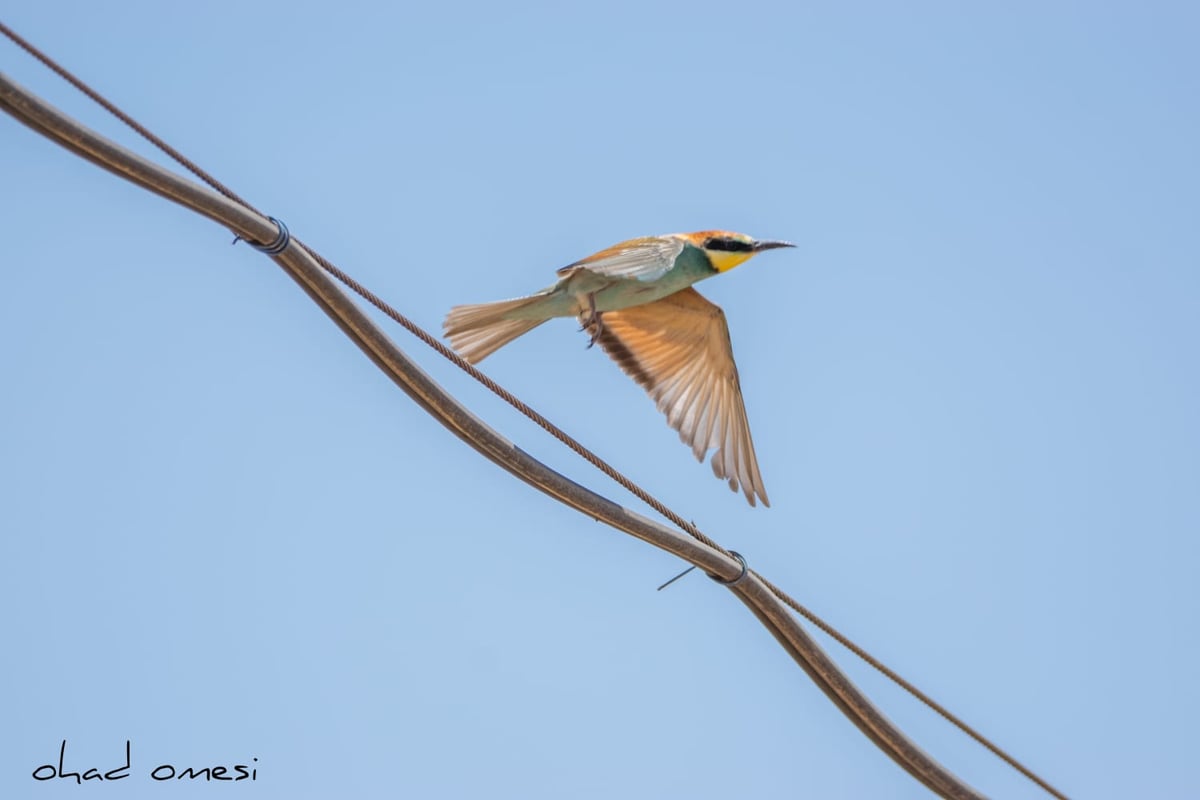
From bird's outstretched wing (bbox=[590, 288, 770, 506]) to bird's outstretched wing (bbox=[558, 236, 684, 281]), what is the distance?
0.92 ft

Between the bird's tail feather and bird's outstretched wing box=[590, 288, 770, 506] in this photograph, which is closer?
the bird's tail feather

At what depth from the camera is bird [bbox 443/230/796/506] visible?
14.6 feet

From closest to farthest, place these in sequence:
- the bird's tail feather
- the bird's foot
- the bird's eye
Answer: the bird's tail feather, the bird's foot, the bird's eye

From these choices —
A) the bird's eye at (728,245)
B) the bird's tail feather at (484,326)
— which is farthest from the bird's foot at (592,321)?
the bird's eye at (728,245)

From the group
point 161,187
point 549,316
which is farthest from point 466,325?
point 161,187

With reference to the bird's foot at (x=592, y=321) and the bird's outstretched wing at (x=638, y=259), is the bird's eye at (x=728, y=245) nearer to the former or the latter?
the bird's outstretched wing at (x=638, y=259)

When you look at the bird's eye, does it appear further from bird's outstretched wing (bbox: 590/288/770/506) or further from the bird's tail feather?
the bird's tail feather

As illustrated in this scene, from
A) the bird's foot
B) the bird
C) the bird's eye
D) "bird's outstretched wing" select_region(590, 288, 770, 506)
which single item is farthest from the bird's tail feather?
the bird's eye

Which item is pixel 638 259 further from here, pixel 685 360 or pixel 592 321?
pixel 685 360

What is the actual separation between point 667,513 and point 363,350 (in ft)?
2.38

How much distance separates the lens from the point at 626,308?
5098mm

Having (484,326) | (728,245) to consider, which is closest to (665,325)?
(728,245)

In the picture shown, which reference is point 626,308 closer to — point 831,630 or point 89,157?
point 831,630

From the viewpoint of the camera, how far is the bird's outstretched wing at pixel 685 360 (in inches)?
189
